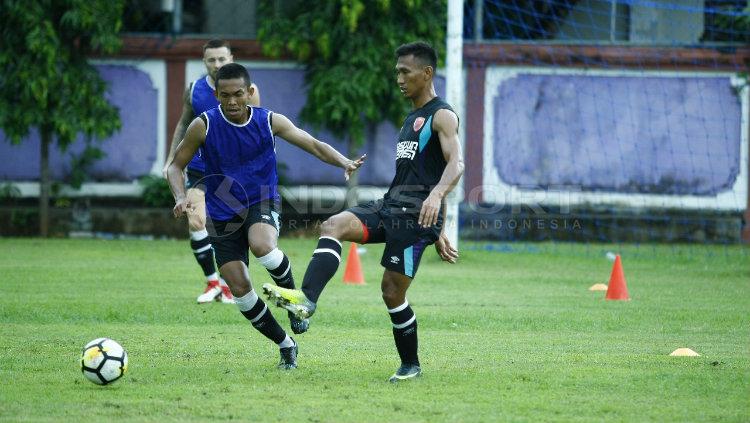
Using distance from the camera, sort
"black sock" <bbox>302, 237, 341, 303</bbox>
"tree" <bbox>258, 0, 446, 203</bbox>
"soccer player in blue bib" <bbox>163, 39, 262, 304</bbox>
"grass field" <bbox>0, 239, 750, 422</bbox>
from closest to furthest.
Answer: "grass field" <bbox>0, 239, 750, 422</bbox> < "black sock" <bbox>302, 237, 341, 303</bbox> < "soccer player in blue bib" <bbox>163, 39, 262, 304</bbox> < "tree" <bbox>258, 0, 446, 203</bbox>

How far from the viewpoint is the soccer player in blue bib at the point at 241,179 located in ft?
23.8

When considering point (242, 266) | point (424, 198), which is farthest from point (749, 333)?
point (242, 266)

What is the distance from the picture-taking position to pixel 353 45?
17562 millimetres

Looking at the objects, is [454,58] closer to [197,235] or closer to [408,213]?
[197,235]

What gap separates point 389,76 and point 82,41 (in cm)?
491

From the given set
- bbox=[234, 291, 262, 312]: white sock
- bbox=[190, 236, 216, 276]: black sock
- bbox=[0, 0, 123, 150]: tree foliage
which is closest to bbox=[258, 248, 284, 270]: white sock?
bbox=[234, 291, 262, 312]: white sock

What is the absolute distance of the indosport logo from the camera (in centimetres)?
729

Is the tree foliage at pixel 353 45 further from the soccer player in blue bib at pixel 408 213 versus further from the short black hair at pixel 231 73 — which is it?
the soccer player in blue bib at pixel 408 213

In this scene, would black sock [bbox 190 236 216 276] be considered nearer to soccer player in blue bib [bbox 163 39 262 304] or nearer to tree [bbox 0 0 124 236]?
soccer player in blue bib [bbox 163 39 262 304]

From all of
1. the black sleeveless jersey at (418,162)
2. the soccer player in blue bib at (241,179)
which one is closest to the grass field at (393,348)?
the soccer player in blue bib at (241,179)

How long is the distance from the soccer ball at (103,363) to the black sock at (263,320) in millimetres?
937

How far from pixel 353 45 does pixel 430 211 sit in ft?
37.2

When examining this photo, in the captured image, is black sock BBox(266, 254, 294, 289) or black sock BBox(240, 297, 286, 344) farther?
black sock BBox(266, 254, 294, 289)

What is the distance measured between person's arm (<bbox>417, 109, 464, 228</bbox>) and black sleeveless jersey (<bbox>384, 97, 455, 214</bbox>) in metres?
0.08
